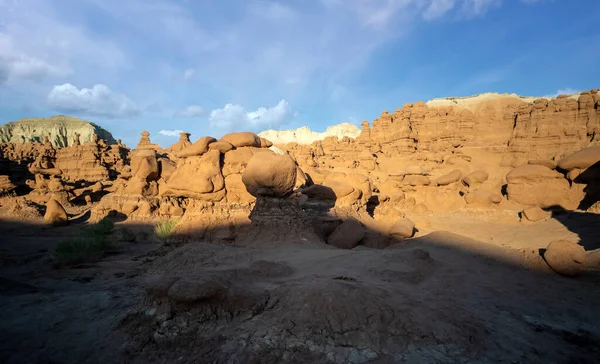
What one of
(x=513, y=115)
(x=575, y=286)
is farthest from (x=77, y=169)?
(x=513, y=115)

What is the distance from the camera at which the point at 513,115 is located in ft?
85.9

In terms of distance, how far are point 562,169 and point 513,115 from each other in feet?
50.3

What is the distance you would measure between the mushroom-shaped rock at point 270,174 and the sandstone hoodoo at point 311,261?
0.12ft

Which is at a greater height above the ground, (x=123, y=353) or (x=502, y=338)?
(x=502, y=338)

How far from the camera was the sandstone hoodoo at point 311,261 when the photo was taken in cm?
277

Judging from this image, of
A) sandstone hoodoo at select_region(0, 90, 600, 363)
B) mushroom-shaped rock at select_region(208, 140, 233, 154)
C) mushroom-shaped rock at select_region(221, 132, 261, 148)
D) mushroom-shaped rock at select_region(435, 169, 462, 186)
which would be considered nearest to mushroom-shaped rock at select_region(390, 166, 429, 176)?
sandstone hoodoo at select_region(0, 90, 600, 363)

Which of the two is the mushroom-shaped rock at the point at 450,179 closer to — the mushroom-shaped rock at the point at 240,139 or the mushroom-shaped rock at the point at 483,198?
the mushroom-shaped rock at the point at 483,198

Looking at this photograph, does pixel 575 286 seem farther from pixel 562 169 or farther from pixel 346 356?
pixel 562 169

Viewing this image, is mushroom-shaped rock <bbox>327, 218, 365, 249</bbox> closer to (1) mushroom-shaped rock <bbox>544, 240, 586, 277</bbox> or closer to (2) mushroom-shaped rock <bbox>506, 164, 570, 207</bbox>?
(1) mushroom-shaped rock <bbox>544, 240, 586, 277</bbox>

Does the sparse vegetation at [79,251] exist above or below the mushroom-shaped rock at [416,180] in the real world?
below

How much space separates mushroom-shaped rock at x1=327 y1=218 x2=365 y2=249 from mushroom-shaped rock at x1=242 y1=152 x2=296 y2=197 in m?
2.00

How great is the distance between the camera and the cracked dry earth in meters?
2.58

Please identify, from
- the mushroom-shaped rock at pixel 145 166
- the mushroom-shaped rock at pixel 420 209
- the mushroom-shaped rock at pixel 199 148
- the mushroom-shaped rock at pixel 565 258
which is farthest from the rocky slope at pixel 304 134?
the mushroom-shaped rock at pixel 565 258

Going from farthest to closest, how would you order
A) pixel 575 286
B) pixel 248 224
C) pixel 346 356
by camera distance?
pixel 248 224 → pixel 575 286 → pixel 346 356
